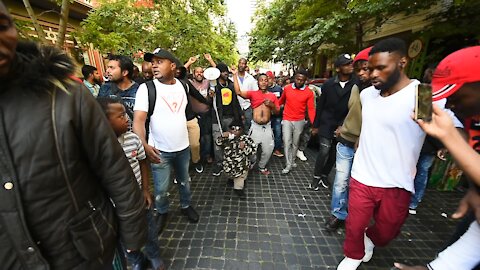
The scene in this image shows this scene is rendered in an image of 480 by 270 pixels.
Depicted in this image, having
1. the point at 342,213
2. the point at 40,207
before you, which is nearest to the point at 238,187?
the point at 342,213

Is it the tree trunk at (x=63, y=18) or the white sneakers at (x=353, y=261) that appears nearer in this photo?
the white sneakers at (x=353, y=261)

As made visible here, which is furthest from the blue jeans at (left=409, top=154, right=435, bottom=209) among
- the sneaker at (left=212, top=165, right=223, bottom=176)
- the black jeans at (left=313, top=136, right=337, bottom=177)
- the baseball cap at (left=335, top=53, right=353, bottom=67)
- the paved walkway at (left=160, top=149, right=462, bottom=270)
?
the sneaker at (left=212, top=165, right=223, bottom=176)

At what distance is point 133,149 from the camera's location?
6.44 feet

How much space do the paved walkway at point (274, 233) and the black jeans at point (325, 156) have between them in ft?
1.25

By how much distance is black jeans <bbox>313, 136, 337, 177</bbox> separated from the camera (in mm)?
3857

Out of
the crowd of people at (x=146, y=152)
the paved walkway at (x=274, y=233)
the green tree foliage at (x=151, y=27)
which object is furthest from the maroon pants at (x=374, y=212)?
the green tree foliage at (x=151, y=27)

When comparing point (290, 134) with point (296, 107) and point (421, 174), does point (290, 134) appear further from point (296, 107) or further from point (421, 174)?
point (421, 174)

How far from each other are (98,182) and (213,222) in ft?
7.41

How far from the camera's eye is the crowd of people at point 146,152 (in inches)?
36.8

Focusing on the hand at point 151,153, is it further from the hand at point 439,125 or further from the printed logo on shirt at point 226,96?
the printed logo on shirt at point 226,96

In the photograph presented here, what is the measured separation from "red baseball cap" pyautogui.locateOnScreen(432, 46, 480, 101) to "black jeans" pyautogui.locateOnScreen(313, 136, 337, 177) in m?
2.65

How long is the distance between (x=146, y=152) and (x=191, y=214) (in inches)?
55.5

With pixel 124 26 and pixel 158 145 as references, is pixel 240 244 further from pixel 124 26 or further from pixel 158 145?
pixel 124 26

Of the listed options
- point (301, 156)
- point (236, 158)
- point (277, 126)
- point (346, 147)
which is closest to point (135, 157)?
point (236, 158)
